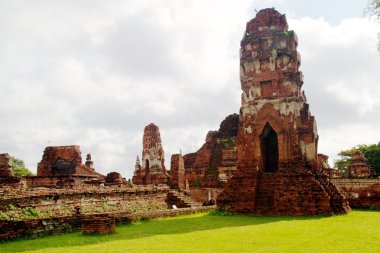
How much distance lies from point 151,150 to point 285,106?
1648 cm

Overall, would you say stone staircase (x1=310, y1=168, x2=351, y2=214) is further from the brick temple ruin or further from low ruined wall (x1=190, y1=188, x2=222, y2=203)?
low ruined wall (x1=190, y1=188, x2=222, y2=203)

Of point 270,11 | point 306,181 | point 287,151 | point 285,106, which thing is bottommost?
point 306,181

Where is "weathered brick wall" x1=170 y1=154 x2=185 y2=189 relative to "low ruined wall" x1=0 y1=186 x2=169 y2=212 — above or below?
above

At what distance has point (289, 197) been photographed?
13.0 metres

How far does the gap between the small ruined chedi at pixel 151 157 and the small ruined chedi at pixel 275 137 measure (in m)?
14.3

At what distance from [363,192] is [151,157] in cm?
1638

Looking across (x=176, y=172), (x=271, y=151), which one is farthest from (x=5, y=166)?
(x=271, y=151)

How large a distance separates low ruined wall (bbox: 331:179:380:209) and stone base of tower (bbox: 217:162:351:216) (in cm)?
352

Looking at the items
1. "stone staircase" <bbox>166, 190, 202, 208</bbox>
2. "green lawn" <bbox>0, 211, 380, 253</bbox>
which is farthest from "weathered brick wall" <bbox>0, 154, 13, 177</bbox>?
"green lawn" <bbox>0, 211, 380, 253</bbox>

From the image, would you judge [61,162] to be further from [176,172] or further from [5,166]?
[176,172]

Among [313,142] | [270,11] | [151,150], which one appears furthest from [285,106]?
[151,150]

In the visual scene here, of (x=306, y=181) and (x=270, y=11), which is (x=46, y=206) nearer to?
(x=306, y=181)

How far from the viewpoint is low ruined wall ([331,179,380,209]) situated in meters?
16.7

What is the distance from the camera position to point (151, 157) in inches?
1161
